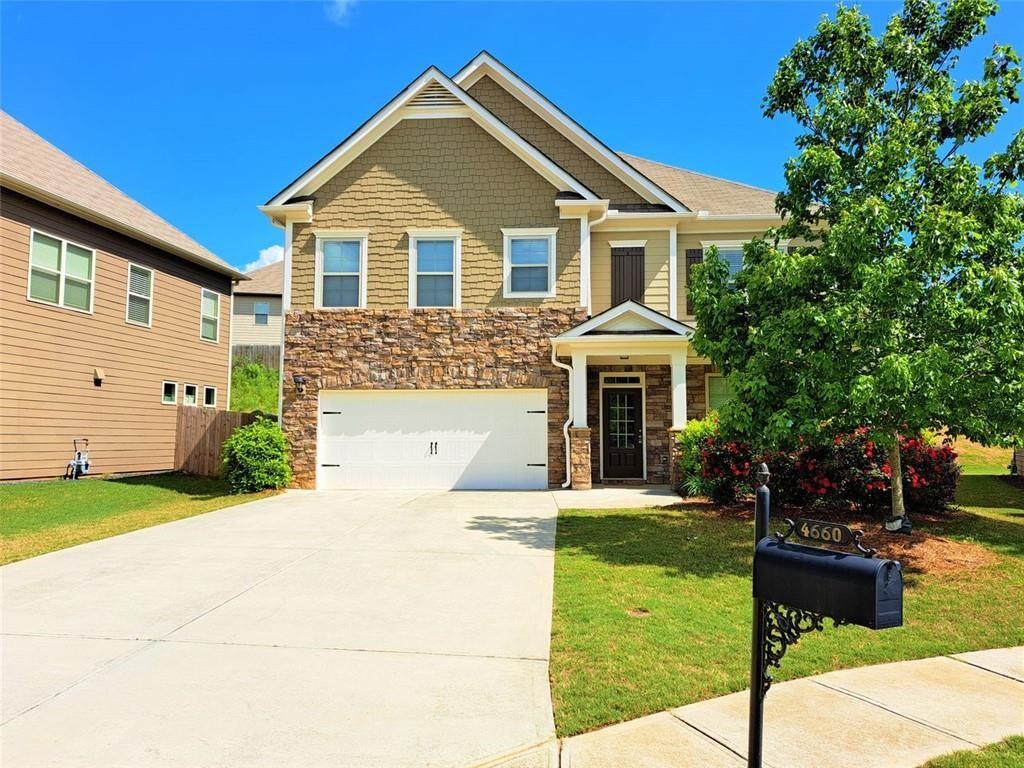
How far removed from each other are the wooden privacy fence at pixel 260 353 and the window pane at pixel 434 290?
→ 18399mm

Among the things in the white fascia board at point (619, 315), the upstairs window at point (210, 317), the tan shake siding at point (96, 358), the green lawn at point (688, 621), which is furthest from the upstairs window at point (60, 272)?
the green lawn at point (688, 621)

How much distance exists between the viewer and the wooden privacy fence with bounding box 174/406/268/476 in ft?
50.8

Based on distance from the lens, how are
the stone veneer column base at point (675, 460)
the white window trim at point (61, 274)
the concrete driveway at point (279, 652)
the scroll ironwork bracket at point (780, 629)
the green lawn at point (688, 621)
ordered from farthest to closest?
1. the white window trim at point (61, 274)
2. the stone veneer column base at point (675, 460)
3. the green lawn at point (688, 621)
4. the concrete driveway at point (279, 652)
5. the scroll ironwork bracket at point (780, 629)

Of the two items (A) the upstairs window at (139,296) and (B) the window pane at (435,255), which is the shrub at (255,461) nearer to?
(B) the window pane at (435,255)

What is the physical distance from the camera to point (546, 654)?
4.46m

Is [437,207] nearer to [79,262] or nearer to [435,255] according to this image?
[435,255]

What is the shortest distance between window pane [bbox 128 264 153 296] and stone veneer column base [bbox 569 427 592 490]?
458 inches

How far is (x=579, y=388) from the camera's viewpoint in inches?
531

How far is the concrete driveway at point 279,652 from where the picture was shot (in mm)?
3250

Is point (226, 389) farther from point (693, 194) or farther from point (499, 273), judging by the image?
point (693, 194)

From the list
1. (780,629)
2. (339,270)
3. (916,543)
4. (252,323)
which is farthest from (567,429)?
(252,323)

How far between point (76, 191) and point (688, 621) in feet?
54.3

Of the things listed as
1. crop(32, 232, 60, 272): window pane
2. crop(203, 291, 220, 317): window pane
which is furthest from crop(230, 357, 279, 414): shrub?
crop(32, 232, 60, 272): window pane

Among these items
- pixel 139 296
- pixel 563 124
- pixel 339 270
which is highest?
pixel 563 124
